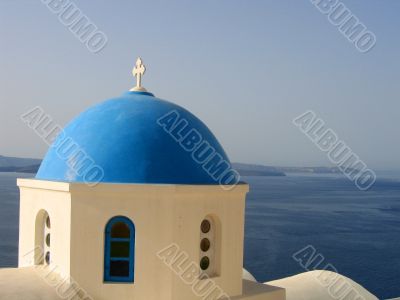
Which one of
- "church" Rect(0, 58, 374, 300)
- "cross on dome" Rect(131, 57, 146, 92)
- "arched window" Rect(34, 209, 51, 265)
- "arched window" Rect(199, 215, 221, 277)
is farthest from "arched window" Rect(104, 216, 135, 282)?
"cross on dome" Rect(131, 57, 146, 92)

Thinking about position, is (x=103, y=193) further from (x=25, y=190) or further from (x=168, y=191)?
(x=25, y=190)

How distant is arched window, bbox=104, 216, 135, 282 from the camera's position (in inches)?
257

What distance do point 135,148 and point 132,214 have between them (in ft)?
3.14

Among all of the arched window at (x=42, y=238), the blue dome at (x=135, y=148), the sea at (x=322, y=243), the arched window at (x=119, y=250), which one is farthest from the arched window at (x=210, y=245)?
the sea at (x=322, y=243)

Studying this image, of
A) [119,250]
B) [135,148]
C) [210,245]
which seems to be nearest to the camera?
[119,250]

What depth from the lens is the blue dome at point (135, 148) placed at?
668 centimetres

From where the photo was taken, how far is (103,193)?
6445mm

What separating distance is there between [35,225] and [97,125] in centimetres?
184

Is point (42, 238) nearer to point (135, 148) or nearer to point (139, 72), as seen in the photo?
point (135, 148)

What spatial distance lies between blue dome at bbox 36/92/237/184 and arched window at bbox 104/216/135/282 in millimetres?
623

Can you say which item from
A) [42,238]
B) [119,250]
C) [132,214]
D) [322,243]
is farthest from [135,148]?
[322,243]

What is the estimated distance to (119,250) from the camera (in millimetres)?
6621

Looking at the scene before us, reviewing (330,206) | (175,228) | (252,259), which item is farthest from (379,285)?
(330,206)

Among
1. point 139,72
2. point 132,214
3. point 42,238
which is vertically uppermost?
point 139,72
